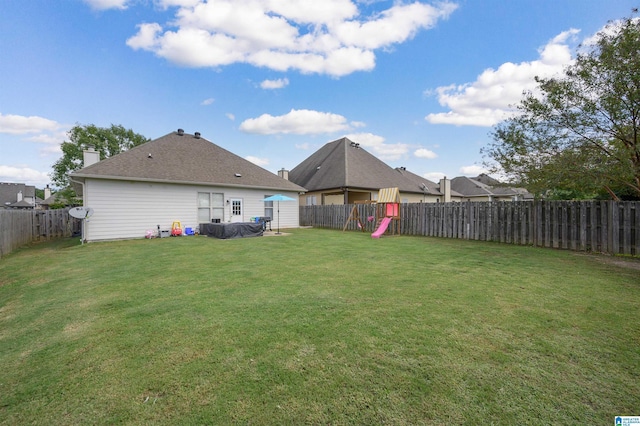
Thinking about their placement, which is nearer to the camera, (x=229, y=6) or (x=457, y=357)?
(x=457, y=357)

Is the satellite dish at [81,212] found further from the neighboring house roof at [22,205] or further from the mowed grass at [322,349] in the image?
the neighboring house roof at [22,205]

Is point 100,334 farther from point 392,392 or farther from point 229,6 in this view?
point 229,6

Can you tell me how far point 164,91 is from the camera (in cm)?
1546

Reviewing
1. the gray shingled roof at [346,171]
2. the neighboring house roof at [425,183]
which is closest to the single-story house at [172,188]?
the gray shingled roof at [346,171]

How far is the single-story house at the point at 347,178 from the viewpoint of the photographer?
20641 mm

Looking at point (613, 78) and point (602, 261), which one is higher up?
point (613, 78)

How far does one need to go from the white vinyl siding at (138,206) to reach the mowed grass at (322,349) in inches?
305

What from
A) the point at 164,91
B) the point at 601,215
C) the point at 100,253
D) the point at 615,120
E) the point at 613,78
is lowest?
the point at 100,253

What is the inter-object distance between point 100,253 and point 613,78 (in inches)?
596

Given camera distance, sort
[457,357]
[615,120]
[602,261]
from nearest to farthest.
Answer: [457,357] < [602,261] < [615,120]

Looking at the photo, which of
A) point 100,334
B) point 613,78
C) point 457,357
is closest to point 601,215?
point 613,78

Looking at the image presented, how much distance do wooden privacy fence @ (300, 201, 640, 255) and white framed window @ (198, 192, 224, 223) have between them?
9.78 metres

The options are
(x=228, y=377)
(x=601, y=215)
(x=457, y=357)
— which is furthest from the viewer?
(x=601, y=215)

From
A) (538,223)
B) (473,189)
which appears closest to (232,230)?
(538,223)
